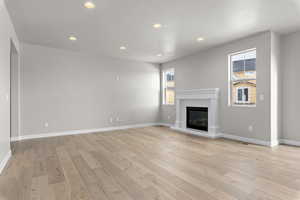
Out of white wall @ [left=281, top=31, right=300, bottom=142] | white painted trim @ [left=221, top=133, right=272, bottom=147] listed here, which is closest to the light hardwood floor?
white painted trim @ [left=221, top=133, right=272, bottom=147]

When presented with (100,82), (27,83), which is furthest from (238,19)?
(27,83)

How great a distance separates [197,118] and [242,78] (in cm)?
191

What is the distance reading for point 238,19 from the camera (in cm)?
331

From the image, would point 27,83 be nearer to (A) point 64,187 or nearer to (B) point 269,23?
(A) point 64,187

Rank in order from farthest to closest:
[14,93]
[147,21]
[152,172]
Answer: [14,93] → [147,21] → [152,172]

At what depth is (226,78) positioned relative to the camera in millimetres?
4805

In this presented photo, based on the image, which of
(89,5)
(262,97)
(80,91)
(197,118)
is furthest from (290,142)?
(80,91)

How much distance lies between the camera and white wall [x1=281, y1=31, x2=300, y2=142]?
3918 mm

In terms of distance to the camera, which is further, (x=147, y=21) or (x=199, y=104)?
(x=199, y=104)

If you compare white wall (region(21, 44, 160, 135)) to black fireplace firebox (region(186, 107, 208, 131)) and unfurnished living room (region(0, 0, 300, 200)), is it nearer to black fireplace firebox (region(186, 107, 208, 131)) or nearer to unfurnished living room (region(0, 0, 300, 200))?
unfurnished living room (region(0, 0, 300, 200))

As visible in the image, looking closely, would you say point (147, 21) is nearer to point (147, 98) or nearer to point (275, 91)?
point (275, 91)

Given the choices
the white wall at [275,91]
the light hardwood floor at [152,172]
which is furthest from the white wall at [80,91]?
the white wall at [275,91]

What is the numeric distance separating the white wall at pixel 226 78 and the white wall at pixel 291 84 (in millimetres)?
594

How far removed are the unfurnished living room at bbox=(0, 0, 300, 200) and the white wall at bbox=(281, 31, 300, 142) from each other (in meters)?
0.02
